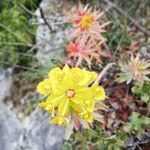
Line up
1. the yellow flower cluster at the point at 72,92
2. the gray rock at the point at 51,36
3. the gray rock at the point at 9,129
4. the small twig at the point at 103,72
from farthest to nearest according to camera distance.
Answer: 1. the gray rock at the point at 51,36
2. the gray rock at the point at 9,129
3. the small twig at the point at 103,72
4. the yellow flower cluster at the point at 72,92

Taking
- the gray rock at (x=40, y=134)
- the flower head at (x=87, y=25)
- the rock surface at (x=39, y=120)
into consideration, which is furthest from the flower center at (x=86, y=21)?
the gray rock at (x=40, y=134)

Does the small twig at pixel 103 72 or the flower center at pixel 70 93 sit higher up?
the small twig at pixel 103 72

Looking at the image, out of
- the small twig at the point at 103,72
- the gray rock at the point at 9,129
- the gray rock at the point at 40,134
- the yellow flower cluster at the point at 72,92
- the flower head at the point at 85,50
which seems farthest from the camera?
the gray rock at the point at 9,129

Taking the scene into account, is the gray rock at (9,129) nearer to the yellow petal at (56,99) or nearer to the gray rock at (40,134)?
the gray rock at (40,134)

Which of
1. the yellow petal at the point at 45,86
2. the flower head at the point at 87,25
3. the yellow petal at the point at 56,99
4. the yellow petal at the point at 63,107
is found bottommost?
the yellow petal at the point at 63,107

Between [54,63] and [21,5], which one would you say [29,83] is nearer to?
[21,5]

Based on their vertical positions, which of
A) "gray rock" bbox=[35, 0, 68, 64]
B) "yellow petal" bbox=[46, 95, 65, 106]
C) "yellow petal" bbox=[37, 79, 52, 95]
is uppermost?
"gray rock" bbox=[35, 0, 68, 64]

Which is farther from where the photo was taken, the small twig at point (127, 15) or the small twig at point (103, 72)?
the small twig at point (127, 15)

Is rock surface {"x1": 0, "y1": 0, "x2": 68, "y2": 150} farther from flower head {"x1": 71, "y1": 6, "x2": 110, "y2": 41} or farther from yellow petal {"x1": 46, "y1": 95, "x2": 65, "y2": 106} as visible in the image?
yellow petal {"x1": 46, "y1": 95, "x2": 65, "y2": 106}

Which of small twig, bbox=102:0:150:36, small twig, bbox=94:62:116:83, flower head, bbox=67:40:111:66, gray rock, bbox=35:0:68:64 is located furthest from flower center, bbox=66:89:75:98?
small twig, bbox=102:0:150:36

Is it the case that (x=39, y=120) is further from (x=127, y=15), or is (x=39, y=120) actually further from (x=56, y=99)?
(x=56, y=99)
